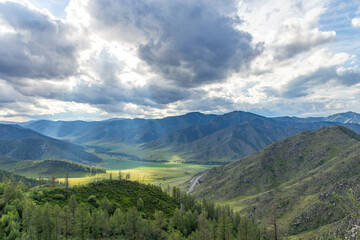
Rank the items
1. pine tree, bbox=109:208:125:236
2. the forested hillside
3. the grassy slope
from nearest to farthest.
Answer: the forested hillside
pine tree, bbox=109:208:125:236
the grassy slope

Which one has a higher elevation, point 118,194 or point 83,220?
point 83,220

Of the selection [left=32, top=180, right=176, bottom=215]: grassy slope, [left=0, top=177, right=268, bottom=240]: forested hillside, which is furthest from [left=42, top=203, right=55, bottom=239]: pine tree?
[left=32, top=180, right=176, bottom=215]: grassy slope

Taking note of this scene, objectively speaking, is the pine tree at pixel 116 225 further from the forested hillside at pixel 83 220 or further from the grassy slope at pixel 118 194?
the grassy slope at pixel 118 194

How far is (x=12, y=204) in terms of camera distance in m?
89.7

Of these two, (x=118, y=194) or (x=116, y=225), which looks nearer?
(x=116, y=225)

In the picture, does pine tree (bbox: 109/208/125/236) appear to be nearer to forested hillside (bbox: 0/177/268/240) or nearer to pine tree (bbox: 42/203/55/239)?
forested hillside (bbox: 0/177/268/240)

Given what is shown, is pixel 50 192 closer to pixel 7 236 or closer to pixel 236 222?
pixel 7 236

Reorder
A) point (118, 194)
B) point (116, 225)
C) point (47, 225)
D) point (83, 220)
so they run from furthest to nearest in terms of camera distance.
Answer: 1. point (118, 194)
2. point (116, 225)
3. point (83, 220)
4. point (47, 225)

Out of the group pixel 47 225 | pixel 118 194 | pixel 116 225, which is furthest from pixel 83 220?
Result: pixel 118 194

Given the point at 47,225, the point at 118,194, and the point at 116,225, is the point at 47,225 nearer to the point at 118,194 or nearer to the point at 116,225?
the point at 116,225

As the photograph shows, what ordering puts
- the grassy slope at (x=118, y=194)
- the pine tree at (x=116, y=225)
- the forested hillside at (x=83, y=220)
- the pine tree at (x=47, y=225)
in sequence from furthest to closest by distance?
the grassy slope at (x=118, y=194) < the pine tree at (x=116, y=225) < the forested hillside at (x=83, y=220) < the pine tree at (x=47, y=225)

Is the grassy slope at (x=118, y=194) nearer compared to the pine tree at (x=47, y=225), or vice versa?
the pine tree at (x=47, y=225)

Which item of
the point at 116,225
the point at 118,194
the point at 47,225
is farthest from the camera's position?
the point at 118,194

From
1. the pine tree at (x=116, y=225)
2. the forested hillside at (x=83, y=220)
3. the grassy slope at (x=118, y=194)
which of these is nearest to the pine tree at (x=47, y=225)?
the forested hillside at (x=83, y=220)
